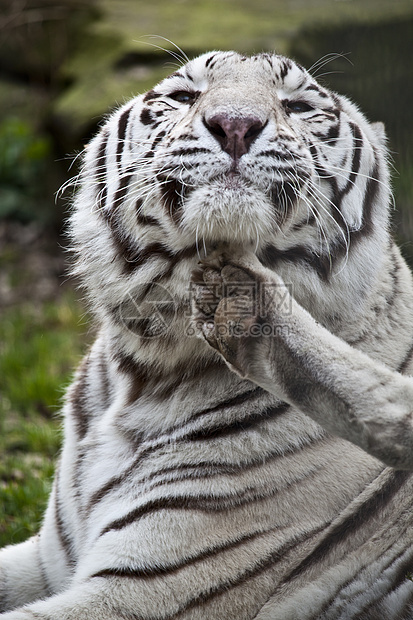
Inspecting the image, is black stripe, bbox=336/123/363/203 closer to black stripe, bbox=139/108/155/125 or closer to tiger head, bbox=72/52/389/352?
tiger head, bbox=72/52/389/352

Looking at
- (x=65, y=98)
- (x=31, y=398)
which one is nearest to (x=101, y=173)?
(x=31, y=398)

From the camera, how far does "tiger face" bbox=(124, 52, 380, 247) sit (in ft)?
6.50

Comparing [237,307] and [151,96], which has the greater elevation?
[151,96]

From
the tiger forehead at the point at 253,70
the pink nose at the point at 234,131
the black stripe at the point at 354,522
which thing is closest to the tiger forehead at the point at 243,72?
the tiger forehead at the point at 253,70

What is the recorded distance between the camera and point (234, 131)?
6.49 feet

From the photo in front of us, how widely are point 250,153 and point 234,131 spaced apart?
69mm

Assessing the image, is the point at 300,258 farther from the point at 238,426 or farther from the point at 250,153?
the point at 238,426

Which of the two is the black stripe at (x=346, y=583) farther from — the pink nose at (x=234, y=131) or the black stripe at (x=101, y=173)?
the black stripe at (x=101, y=173)

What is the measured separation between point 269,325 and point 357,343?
62cm

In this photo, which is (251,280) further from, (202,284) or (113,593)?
(113,593)

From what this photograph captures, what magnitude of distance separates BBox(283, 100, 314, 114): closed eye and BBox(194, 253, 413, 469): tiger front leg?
690mm

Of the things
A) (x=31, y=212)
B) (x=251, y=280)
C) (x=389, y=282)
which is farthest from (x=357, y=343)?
(x=31, y=212)

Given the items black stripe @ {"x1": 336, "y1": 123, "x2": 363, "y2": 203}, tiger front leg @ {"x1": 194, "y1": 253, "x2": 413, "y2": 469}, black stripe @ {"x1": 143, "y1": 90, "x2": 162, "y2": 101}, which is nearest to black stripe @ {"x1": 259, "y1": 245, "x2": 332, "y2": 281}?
black stripe @ {"x1": 336, "y1": 123, "x2": 363, "y2": 203}

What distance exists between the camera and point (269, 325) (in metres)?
1.81
